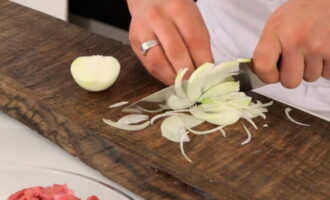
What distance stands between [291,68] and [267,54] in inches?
2.5

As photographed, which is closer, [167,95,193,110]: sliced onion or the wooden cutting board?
the wooden cutting board

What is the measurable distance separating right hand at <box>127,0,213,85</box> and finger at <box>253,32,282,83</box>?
110 mm

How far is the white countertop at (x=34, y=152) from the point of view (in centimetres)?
96

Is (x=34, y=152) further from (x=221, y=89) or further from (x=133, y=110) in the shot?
(x=221, y=89)

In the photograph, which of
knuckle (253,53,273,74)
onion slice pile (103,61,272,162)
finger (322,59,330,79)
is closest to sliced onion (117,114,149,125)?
onion slice pile (103,61,272,162)

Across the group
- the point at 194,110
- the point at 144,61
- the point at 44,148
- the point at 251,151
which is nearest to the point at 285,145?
the point at 251,151

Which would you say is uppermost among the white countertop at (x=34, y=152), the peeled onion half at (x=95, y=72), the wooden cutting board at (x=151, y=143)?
the peeled onion half at (x=95, y=72)

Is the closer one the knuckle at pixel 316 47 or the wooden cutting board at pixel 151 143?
the wooden cutting board at pixel 151 143

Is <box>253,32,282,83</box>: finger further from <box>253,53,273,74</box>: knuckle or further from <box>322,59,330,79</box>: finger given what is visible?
<box>322,59,330,79</box>: finger

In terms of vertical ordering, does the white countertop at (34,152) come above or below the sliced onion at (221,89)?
below

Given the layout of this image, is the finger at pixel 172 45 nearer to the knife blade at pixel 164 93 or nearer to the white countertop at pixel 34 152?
the knife blade at pixel 164 93

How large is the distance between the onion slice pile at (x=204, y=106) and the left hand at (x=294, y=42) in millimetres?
60

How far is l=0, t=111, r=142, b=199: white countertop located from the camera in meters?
0.96

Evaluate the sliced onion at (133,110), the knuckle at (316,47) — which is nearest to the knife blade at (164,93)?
the sliced onion at (133,110)
